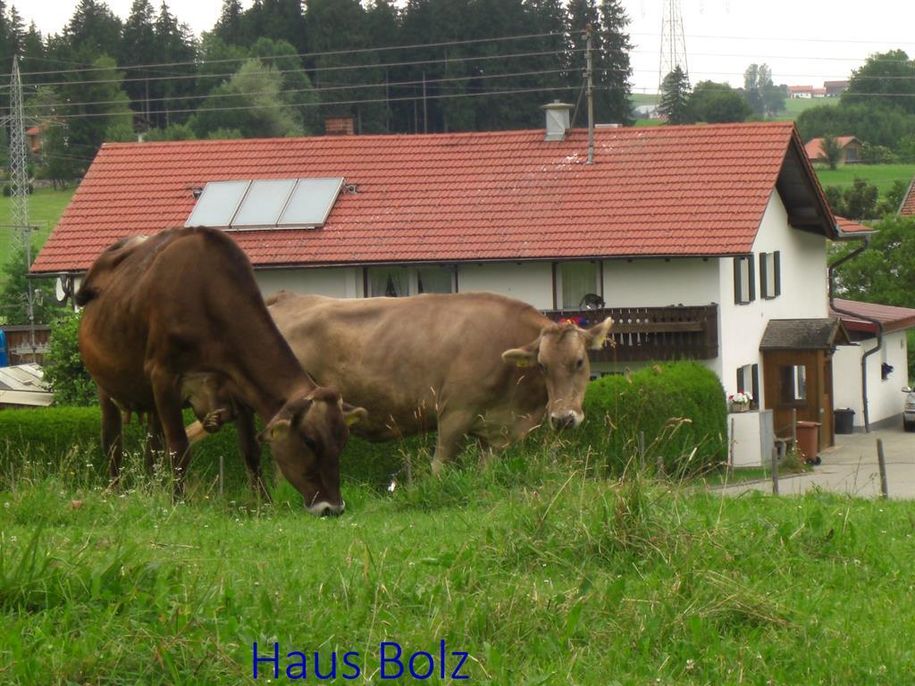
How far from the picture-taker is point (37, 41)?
107 meters

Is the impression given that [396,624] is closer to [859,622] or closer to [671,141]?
[859,622]

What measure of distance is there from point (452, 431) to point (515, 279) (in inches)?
878

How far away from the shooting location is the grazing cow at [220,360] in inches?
411

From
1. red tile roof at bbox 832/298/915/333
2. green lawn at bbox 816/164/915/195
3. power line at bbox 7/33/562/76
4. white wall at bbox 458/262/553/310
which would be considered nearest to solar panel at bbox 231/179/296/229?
white wall at bbox 458/262/553/310

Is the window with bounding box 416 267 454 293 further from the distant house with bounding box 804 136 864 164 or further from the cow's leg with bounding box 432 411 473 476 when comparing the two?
the distant house with bounding box 804 136 864 164

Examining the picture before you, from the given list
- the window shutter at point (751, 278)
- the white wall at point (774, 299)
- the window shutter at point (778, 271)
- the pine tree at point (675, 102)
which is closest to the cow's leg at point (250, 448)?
the white wall at point (774, 299)

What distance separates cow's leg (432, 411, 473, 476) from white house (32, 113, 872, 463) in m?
17.8

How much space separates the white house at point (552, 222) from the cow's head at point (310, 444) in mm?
20616

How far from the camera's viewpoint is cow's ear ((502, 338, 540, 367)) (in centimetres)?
1300

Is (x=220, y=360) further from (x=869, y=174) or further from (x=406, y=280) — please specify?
(x=869, y=174)

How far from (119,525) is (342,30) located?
303 ft

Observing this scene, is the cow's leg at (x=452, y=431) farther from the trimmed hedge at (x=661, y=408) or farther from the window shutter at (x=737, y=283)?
the window shutter at (x=737, y=283)

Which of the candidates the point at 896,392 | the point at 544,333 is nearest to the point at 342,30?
the point at 896,392

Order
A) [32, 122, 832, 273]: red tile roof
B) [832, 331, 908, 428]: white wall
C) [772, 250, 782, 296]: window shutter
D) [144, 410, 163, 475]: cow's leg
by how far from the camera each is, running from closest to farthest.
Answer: [144, 410, 163, 475]: cow's leg < [32, 122, 832, 273]: red tile roof < [772, 250, 782, 296]: window shutter < [832, 331, 908, 428]: white wall
